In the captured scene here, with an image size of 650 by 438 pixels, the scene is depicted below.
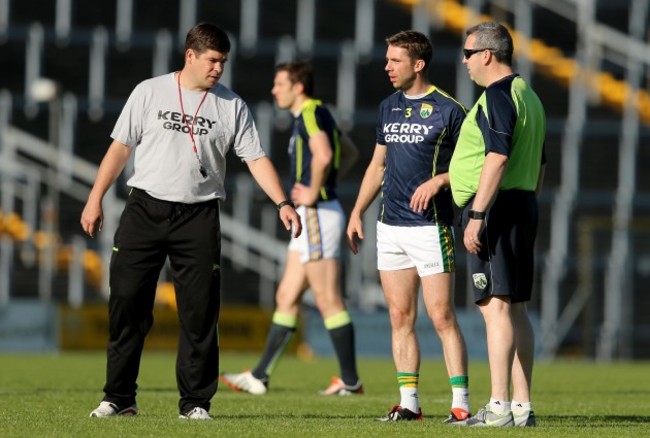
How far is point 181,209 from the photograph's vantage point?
8305 millimetres

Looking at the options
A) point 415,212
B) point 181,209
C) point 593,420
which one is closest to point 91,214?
point 181,209

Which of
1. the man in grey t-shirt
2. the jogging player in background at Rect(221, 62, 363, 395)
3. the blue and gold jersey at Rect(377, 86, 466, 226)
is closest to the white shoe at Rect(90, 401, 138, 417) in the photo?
the man in grey t-shirt

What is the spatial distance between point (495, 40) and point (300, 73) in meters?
4.02

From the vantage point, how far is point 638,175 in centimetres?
3053

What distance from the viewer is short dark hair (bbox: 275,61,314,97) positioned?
11883 millimetres

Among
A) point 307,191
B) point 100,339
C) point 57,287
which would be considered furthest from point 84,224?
point 57,287

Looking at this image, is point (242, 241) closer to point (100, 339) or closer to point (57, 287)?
point (57, 287)

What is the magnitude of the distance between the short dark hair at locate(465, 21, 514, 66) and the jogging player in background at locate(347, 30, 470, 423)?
0.64 meters

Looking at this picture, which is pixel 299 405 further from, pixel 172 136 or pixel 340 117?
pixel 340 117

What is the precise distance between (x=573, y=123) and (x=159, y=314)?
11.0 m

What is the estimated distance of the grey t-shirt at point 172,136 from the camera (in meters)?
8.25

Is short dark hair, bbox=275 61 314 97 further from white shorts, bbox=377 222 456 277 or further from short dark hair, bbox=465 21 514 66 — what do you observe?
short dark hair, bbox=465 21 514 66

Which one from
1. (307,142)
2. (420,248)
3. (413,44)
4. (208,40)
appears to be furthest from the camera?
(307,142)

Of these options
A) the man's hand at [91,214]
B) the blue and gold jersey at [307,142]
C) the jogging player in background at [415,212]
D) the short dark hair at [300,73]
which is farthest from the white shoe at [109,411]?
the short dark hair at [300,73]
